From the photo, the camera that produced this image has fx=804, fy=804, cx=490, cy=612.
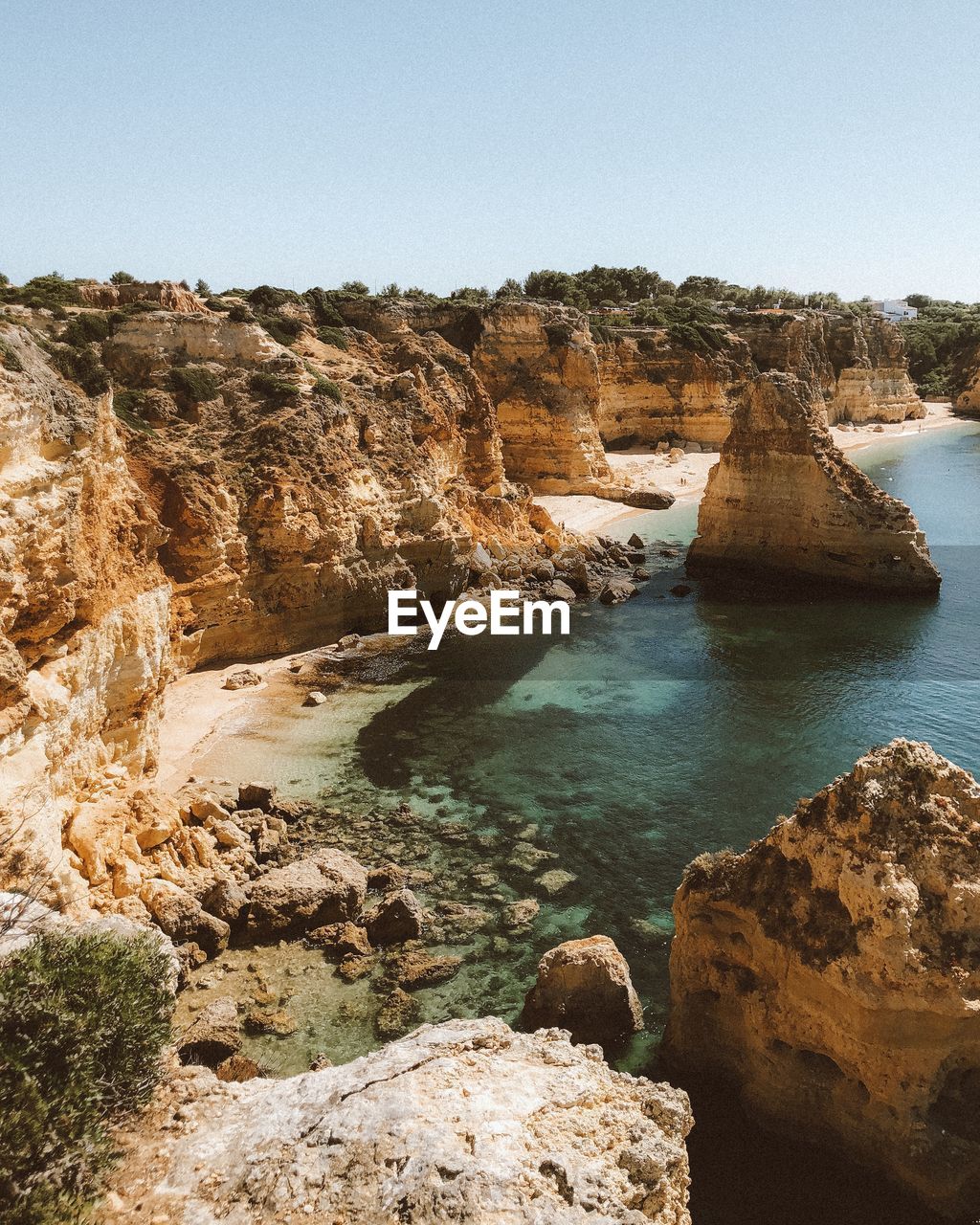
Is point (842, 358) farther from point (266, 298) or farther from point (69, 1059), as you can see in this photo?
point (69, 1059)

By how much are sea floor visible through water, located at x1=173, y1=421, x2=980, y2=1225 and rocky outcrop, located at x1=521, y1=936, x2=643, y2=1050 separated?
53 cm

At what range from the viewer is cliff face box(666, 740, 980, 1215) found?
10.6m

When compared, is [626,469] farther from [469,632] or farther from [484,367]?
[469,632]

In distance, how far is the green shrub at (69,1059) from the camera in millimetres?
7379

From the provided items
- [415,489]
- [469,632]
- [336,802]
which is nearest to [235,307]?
[415,489]

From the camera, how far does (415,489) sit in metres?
40.0

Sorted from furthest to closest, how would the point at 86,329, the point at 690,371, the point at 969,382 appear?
the point at 969,382 → the point at 690,371 → the point at 86,329

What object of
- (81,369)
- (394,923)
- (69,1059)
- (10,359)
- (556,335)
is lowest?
(394,923)

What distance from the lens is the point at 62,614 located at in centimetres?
1775

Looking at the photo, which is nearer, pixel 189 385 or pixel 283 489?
pixel 283 489

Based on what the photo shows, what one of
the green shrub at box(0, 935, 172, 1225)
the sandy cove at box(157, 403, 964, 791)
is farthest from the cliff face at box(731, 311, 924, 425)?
the green shrub at box(0, 935, 172, 1225)

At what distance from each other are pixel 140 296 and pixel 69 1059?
39.9 meters

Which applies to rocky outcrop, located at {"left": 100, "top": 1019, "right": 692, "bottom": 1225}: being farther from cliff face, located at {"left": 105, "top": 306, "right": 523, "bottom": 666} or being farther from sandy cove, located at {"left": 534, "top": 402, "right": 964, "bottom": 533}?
sandy cove, located at {"left": 534, "top": 402, "right": 964, "bottom": 533}

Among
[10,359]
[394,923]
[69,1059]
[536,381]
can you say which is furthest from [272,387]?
[69,1059]
